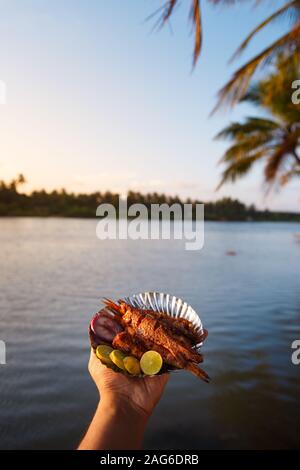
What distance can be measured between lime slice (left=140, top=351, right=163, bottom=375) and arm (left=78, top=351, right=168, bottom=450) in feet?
0.25

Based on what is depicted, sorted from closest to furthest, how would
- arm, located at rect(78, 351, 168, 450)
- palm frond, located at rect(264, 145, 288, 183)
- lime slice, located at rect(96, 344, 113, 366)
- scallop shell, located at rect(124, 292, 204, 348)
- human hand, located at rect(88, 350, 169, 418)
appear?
arm, located at rect(78, 351, 168, 450), human hand, located at rect(88, 350, 169, 418), lime slice, located at rect(96, 344, 113, 366), scallop shell, located at rect(124, 292, 204, 348), palm frond, located at rect(264, 145, 288, 183)

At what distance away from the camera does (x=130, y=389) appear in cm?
197

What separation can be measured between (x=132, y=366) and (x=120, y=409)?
241mm

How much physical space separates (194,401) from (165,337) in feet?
6.83

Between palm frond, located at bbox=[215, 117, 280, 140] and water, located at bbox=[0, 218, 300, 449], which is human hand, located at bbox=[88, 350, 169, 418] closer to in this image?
water, located at bbox=[0, 218, 300, 449]

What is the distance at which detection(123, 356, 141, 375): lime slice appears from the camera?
1.98 meters

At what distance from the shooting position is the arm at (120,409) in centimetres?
159

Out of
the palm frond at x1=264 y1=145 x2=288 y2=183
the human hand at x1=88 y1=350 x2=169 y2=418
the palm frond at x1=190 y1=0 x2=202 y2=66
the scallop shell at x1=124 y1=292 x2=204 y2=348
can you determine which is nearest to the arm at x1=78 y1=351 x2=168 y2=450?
the human hand at x1=88 y1=350 x2=169 y2=418

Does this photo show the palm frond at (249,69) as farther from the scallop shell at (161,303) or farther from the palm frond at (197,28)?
the scallop shell at (161,303)

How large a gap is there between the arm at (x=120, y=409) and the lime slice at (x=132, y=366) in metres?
0.05

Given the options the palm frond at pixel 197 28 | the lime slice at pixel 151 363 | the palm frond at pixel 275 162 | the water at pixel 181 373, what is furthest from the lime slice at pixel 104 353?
the palm frond at pixel 275 162

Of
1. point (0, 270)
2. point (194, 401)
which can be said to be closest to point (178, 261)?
point (0, 270)

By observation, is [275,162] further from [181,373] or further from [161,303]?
[161,303]
